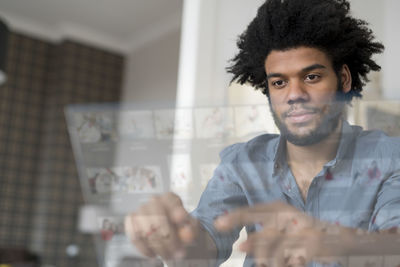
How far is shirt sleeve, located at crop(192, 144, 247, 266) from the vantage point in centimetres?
36

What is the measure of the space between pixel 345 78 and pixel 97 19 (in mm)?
2295

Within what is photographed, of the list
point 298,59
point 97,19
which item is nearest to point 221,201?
point 298,59

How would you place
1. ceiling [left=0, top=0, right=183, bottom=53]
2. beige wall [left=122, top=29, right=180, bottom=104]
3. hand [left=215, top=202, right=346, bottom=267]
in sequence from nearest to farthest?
hand [left=215, top=202, right=346, bottom=267], ceiling [left=0, top=0, right=183, bottom=53], beige wall [left=122, top=29, right=180, bottom=104]

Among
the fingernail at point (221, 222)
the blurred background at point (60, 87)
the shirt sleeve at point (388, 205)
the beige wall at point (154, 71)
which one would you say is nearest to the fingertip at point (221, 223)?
the fingernail at point (221, 222)

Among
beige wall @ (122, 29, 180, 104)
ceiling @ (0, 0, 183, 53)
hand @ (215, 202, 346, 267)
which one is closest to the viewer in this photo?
hand @ (215, 202, 346, 267)

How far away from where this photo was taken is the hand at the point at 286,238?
32 cm

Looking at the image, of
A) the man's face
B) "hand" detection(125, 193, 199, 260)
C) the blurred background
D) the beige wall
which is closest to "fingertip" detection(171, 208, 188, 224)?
"hand" detection(125, 193, 199, 260)

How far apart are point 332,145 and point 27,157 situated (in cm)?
240

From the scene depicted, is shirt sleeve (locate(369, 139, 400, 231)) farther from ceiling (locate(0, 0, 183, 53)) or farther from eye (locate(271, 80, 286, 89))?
ceiling (locate(0, 0, 183, 53))

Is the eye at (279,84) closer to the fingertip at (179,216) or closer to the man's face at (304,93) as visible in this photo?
the man's face at (304,93)

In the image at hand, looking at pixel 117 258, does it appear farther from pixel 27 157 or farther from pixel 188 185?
pixel 27 157

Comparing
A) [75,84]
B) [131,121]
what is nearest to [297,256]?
[131,121]

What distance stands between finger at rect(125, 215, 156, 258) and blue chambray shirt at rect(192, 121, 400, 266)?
0.05 metres

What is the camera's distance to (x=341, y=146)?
372 millimetres
